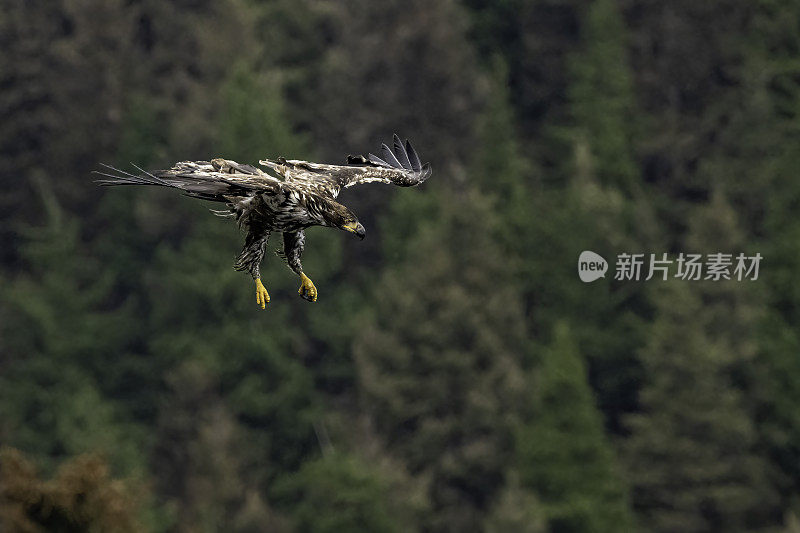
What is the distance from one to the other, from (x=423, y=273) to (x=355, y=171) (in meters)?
67.7

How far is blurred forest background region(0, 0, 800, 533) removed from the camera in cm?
9112

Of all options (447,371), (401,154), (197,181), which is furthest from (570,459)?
(197,181)

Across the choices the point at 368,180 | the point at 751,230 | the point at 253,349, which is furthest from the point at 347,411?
the point at 368,180

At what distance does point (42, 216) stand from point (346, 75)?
19.3m

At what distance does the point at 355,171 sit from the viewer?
94.8ft

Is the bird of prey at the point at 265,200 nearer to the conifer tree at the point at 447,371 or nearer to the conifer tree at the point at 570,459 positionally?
the conifer tree at the point at 570,459

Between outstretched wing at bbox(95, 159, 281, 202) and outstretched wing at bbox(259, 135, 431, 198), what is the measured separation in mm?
325

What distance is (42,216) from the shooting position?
372ft

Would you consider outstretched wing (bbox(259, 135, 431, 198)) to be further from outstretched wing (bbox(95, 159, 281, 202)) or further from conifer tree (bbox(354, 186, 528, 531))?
conifer tree (bbox(354, 186, 528, 531))

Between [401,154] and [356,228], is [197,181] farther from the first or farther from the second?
[401,154]

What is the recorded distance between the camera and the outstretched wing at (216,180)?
25.2 meters

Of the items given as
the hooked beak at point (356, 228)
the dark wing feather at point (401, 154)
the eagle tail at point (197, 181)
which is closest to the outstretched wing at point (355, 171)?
the dark wing feather at point (401, 154)

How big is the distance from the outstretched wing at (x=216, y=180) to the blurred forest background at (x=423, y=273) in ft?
151

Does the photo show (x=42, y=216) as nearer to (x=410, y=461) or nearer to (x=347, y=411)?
(x=347, y=411)
